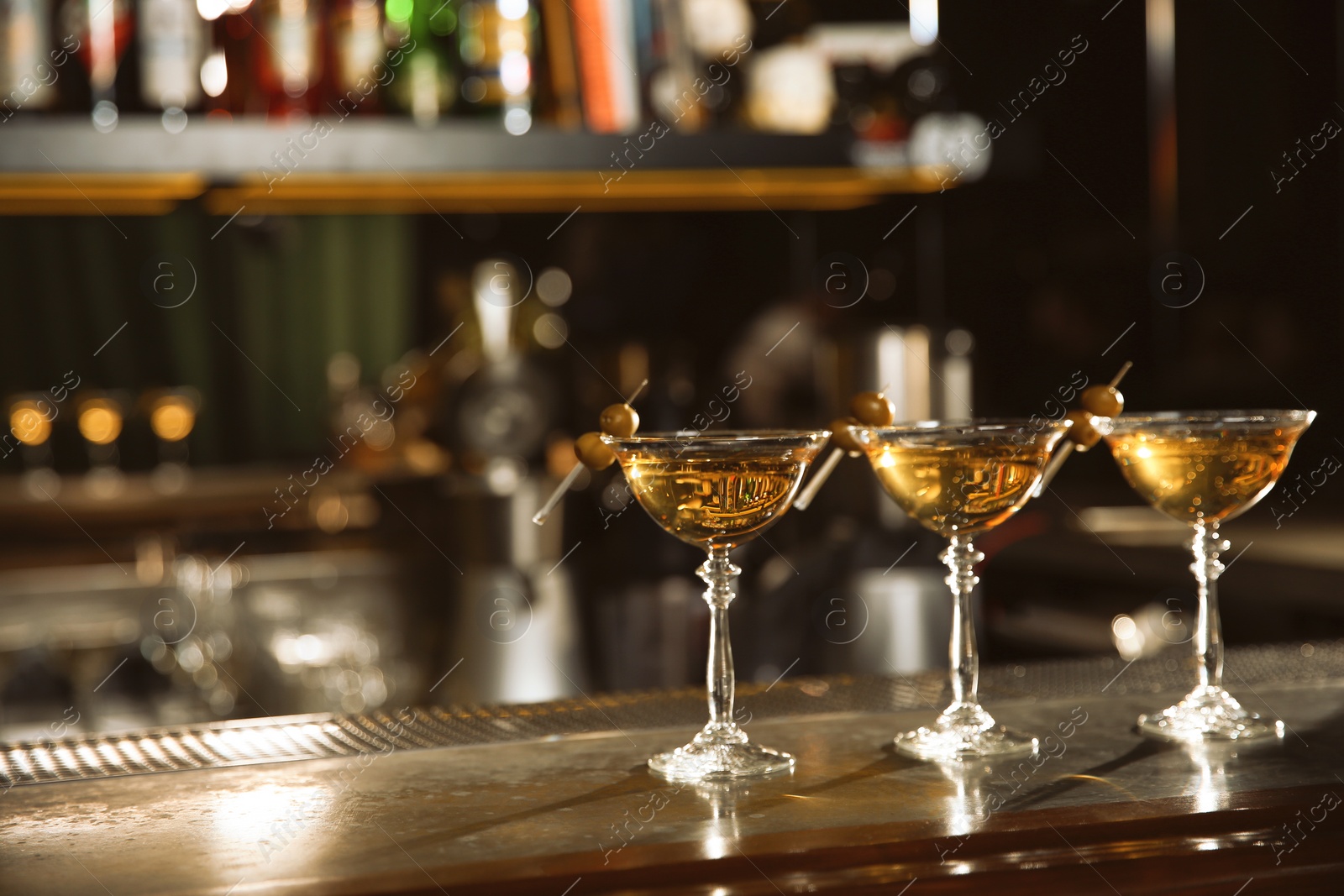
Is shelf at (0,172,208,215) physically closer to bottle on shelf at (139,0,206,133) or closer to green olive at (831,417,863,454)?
bottle on shelf at (139,0,206,133)

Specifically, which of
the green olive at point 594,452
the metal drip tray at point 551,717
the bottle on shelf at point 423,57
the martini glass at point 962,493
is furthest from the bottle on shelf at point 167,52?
the martini glass at point 962,493

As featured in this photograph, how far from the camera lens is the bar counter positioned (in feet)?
2.37

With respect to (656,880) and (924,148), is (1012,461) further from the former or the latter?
(924,148)

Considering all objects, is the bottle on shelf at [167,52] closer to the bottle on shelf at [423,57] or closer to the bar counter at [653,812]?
the bottle on shelf at [423,57]

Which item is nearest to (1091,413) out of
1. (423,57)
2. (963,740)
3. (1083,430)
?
(1083,430)

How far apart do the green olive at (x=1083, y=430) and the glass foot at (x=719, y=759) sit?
0.31m

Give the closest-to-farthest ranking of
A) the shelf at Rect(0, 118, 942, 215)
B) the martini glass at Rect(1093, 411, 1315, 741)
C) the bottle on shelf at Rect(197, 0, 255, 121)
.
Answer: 1. the martini glass at Rect(1093, 411, 1315, 741)
2. the shelf at Rect(0, 118, 942, 215)
3. the bottle on shelf at Rect(197, 0, 255, 121)

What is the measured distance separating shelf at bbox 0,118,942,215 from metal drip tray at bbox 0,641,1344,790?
1.17 meters

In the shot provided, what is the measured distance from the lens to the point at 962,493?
94cm

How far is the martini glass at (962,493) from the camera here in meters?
0.92

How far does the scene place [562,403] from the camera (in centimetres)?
296

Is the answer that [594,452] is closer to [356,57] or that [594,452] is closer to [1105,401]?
[1105,401]

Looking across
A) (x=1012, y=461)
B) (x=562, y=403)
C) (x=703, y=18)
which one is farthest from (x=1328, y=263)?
(x=1012, y=461)

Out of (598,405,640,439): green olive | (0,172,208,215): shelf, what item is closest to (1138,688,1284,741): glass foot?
(598,405,640,439): green olive
